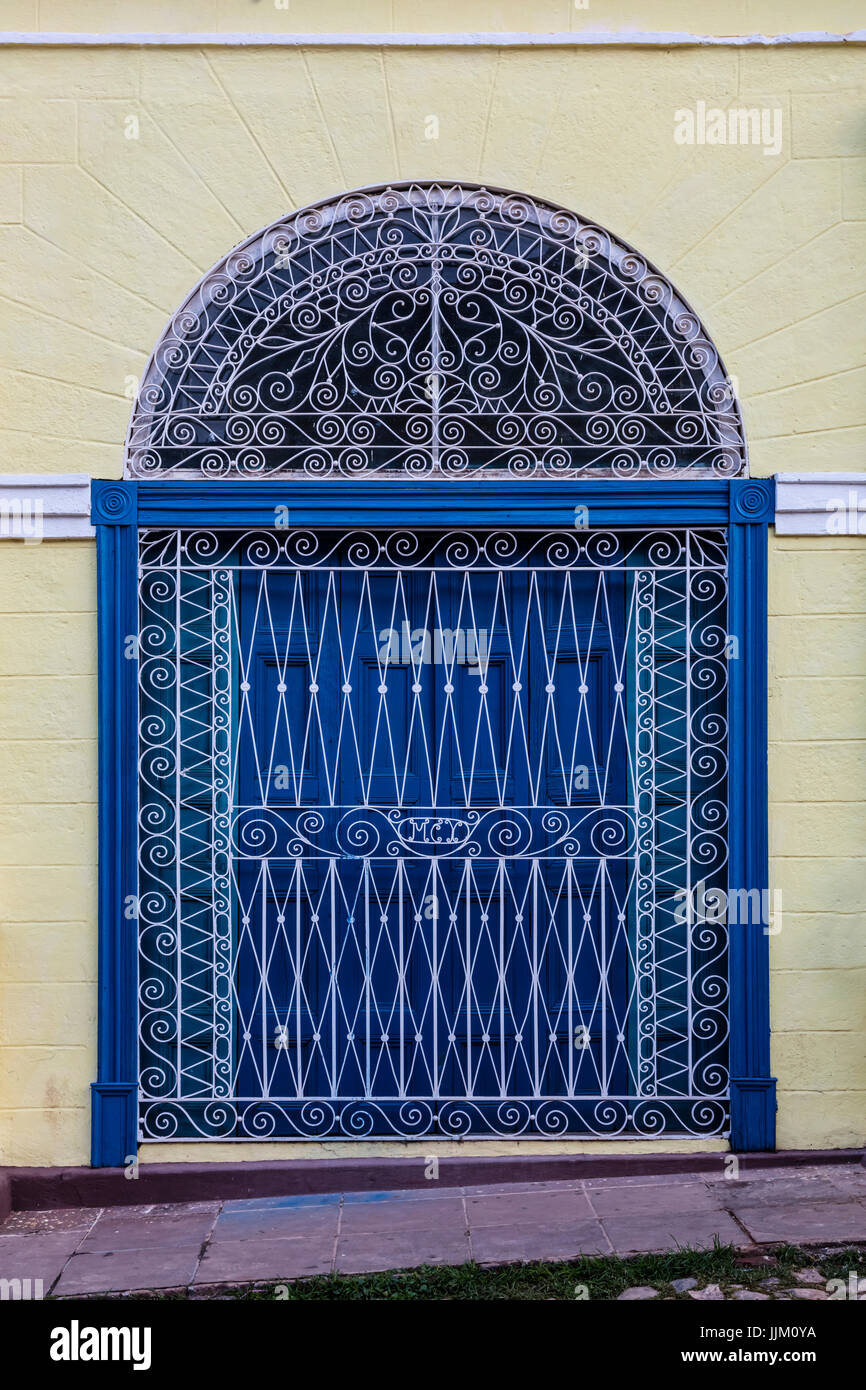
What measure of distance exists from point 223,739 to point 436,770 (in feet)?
2.58

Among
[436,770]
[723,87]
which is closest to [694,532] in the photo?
[436,770]

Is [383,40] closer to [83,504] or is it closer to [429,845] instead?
[83,504]

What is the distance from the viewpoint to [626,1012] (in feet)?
15.5

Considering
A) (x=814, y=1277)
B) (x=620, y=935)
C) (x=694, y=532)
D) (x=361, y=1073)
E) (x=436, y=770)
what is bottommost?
(x=814, y=1277)

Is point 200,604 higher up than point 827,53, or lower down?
lower down

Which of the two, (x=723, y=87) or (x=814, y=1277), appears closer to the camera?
(x=814, y=1277)

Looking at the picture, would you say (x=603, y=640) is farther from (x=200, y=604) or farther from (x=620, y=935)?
(x=200, y=604)

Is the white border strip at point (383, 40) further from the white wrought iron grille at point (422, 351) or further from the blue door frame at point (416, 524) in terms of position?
the blue door frame at point (416, 524)

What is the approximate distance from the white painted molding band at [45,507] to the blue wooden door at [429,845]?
2.04 ft

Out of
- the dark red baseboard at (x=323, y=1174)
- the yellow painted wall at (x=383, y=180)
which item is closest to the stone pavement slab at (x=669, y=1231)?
the dark red baseboard at (x=323, y=1174)

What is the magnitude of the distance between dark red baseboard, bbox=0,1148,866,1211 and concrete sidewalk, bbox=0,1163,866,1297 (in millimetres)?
37

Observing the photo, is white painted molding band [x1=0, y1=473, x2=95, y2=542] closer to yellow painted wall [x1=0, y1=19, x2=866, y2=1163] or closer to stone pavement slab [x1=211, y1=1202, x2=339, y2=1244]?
yellow painted wall [x1=0, y1=19, x2=866, y2=1163]

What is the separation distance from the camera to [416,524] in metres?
4.66

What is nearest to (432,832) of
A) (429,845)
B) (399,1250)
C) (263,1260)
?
(429,845)
